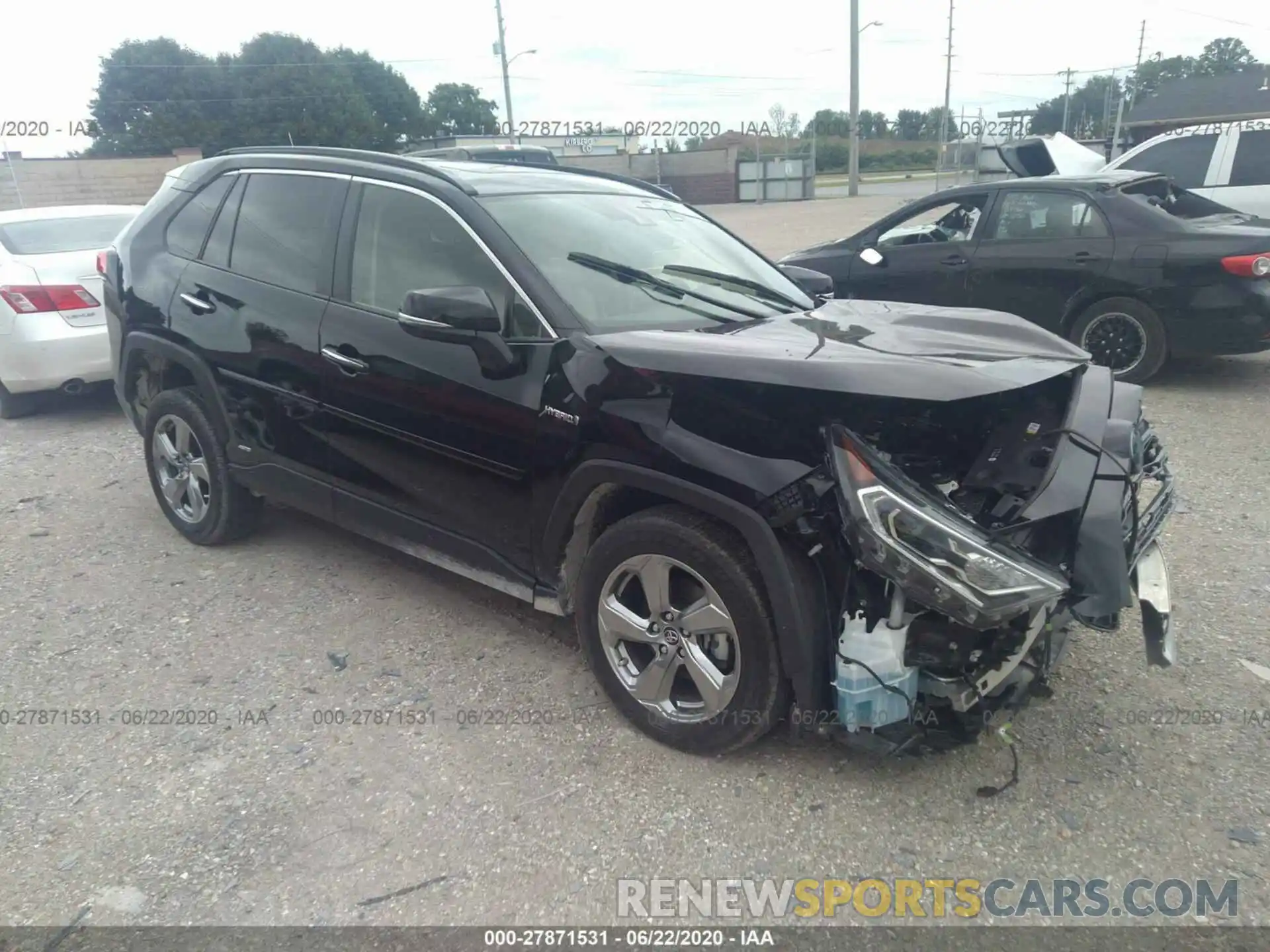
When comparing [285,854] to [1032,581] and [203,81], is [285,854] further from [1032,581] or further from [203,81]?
[203,81]

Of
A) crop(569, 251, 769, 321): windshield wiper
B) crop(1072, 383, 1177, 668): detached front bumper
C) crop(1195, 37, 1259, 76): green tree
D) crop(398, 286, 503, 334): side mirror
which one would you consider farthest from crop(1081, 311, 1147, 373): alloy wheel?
crop(1195, 37, 1259, 76): green tree

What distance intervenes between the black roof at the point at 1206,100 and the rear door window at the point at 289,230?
1311 inches

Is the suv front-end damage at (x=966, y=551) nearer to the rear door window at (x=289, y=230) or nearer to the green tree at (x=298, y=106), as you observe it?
the rear door window at (x=289, y=230)

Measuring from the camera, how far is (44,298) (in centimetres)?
670

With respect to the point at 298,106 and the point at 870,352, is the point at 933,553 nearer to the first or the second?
the point at 870,352

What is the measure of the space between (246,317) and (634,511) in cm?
214

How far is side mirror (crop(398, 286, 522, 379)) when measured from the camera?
310cm

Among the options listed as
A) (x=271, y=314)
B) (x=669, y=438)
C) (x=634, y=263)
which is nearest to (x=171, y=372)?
(x=271, y=314)

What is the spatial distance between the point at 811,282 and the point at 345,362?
2275 millimetres

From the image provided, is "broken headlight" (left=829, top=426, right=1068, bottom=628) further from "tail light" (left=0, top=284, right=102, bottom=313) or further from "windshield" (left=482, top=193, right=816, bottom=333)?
"tail light" (left=0, top=284, right=102, bottom=313)

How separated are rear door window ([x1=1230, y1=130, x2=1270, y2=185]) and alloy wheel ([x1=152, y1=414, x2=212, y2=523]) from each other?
34.5 feet

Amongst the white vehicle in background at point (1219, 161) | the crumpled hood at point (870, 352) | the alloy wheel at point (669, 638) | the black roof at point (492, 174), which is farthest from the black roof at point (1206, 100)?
the alloy wheel at point (669, 638)

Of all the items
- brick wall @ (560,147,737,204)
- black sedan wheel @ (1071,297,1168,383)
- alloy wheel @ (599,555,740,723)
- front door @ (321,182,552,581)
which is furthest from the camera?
brick wall @ (560,147,737,204)

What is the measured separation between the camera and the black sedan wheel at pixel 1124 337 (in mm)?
6988
